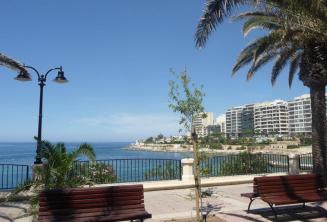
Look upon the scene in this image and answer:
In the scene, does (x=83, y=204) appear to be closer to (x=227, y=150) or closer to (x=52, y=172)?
(x=52, y=172)

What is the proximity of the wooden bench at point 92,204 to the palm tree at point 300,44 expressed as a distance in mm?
5320

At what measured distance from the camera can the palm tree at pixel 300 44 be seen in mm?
9227

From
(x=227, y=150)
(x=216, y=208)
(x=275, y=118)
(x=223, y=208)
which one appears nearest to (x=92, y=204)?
(x=216, y=208)

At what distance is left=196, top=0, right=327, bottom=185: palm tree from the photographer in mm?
9227

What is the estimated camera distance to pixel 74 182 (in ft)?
27.4

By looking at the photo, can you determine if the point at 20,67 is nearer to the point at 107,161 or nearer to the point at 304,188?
the point at 107,161

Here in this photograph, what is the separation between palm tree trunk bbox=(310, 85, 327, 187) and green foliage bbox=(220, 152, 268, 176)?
131 inches

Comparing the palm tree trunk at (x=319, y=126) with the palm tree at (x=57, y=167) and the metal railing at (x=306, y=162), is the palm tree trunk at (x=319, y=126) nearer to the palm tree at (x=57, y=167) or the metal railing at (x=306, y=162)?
the metal railing at (x=306, y=162)

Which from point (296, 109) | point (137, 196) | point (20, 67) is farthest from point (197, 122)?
point (296, 109)

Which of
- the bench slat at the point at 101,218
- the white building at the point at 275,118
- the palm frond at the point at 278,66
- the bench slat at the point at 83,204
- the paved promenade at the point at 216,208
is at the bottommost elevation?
the paved promenade at the point at 216,208

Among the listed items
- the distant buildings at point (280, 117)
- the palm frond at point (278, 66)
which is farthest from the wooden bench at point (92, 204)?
the distant buildings at point (280, 117)

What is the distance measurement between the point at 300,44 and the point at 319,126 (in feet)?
10.1

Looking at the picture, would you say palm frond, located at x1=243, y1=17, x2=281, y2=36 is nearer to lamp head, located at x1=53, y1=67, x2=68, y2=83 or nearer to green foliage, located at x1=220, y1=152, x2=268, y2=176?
green foliage, located at x1=220, y1=152, x2=268, y2=176

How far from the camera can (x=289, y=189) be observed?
8211mm
